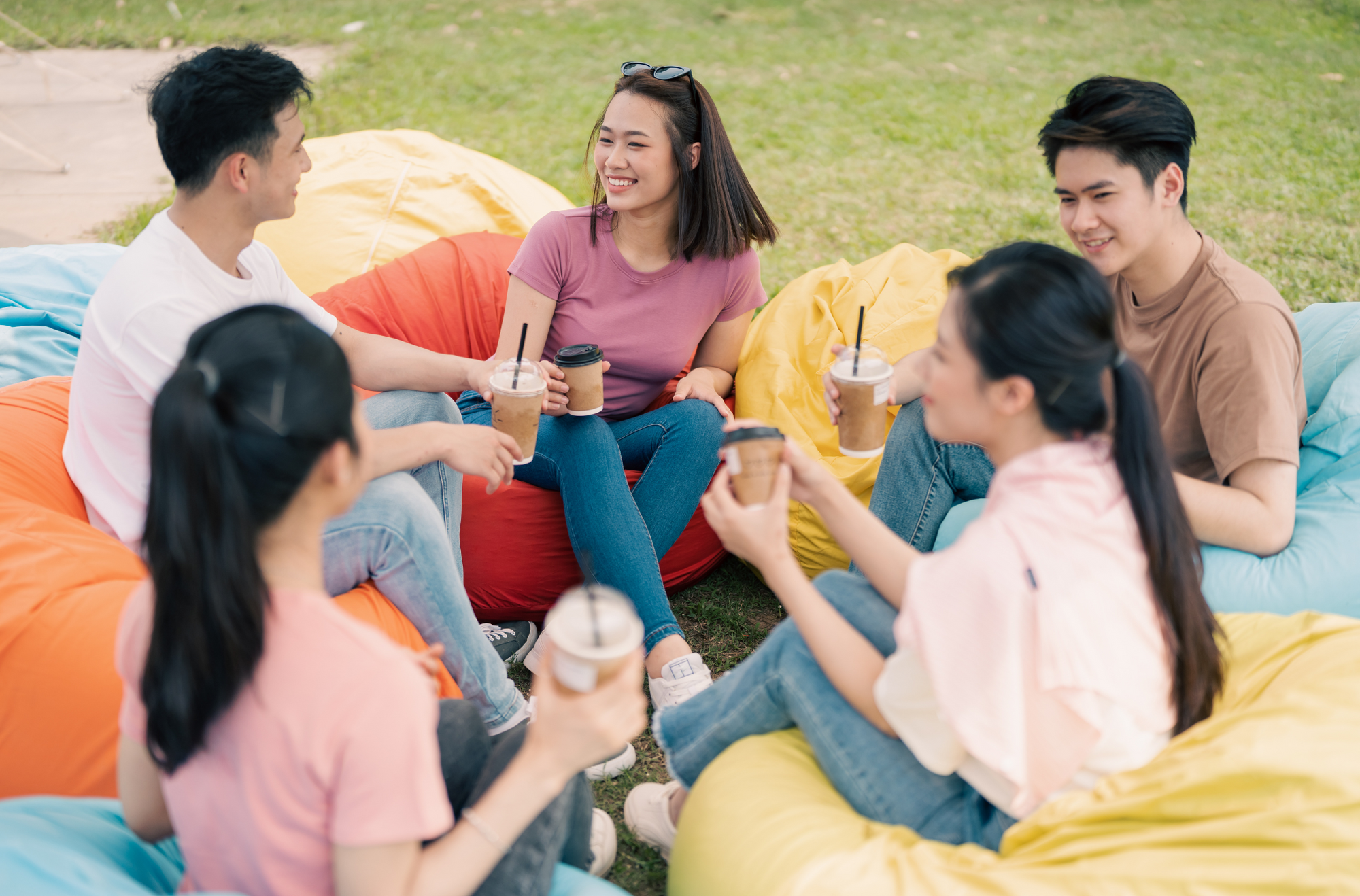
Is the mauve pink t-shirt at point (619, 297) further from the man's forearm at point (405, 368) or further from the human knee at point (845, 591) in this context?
the human knee at point (845, 591)

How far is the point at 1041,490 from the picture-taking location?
1558mm

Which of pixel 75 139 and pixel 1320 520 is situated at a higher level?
pixel 1320 520

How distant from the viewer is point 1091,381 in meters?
1.58

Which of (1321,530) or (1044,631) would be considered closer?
(1044,631)

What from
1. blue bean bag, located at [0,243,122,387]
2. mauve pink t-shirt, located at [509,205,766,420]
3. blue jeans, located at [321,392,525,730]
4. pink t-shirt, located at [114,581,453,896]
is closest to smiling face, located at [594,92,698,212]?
mauve pink t-shirt, located at [509,205,766,420]

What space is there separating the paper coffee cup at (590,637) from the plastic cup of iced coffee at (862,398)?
108 centimetres

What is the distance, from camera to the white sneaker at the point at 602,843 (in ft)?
6.73

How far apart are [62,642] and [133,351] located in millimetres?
587

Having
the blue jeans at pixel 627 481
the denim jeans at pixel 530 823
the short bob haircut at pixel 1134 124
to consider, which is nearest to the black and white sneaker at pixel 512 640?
the blue jeans at pixel 627 481

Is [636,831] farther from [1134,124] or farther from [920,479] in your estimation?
[1134,124]

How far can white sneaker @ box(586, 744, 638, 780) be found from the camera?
8.00ft

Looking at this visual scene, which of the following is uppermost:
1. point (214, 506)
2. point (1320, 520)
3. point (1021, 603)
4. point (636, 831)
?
point (214, 506)

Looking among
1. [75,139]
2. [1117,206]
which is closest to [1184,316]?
[1117,206]

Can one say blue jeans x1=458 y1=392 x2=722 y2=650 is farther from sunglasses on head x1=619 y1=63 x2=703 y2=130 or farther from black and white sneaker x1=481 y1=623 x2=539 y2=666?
sunglasses on head x1=619 y1=63 x2=703 y2=130
